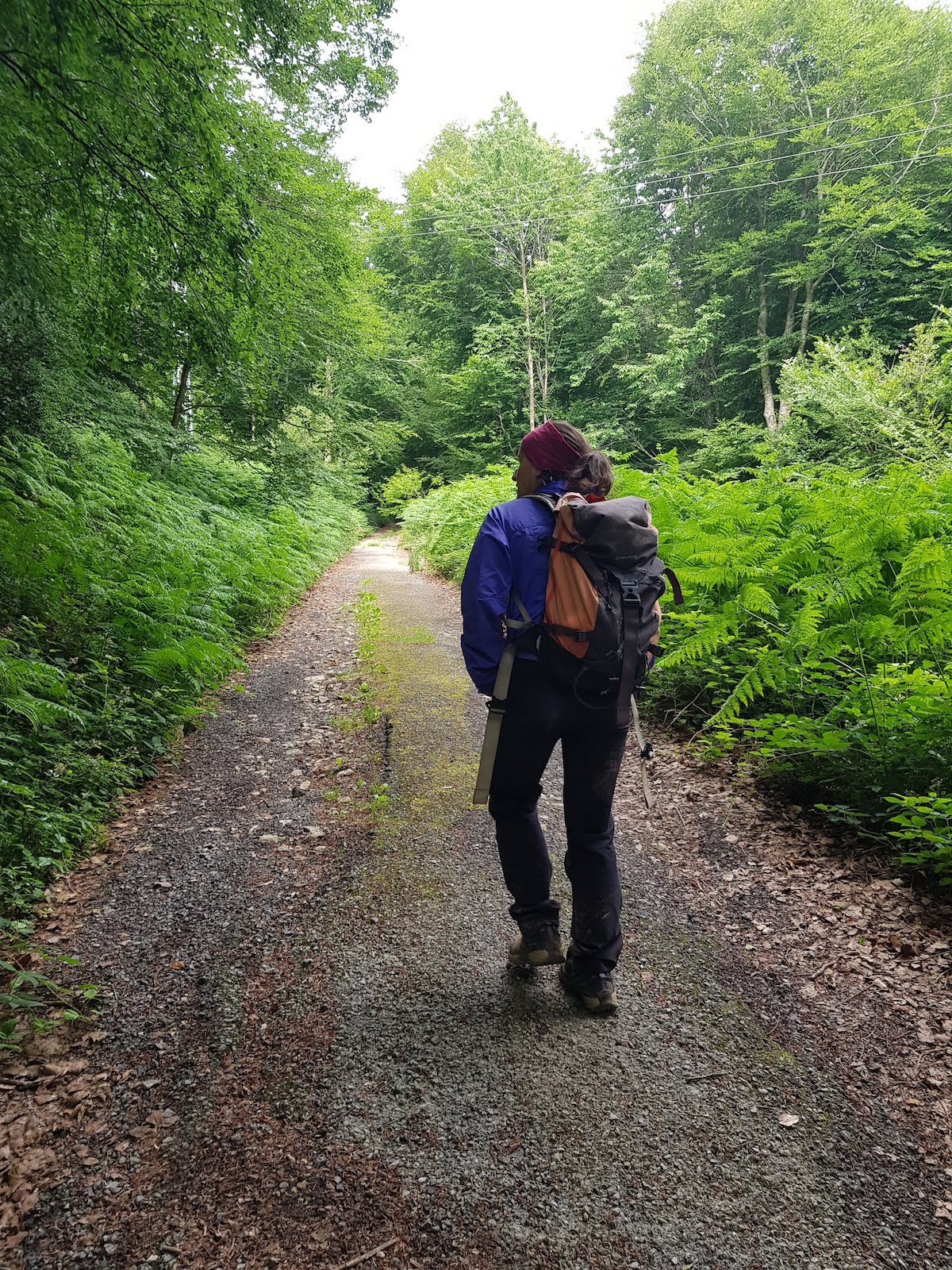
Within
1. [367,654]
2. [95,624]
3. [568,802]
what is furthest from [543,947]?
[367,654]

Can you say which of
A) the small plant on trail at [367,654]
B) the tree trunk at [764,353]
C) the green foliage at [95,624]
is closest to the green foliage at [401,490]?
the tree trunk at [764,353]

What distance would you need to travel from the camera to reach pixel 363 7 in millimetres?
8375

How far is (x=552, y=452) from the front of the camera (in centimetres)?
251

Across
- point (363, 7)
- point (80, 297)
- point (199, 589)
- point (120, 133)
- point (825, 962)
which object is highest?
point (363, 7)

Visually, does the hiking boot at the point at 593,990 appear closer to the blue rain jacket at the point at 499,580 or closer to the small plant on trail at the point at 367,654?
the blue rain jacket at the point at 499,580

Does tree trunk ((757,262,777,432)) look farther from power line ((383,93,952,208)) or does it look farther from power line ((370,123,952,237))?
power line ((383,93,952,208))

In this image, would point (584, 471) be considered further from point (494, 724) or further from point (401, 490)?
point (401, 490)

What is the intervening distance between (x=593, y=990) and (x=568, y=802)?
0.77 meters

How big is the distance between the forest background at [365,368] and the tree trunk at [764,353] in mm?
186

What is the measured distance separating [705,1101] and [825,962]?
3.33ft

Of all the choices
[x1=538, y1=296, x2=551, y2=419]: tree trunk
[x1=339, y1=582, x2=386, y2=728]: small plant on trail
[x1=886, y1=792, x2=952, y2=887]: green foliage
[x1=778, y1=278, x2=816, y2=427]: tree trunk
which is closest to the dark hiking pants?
[x1=886, y1=792, x2=952, y2=887]: green foliage

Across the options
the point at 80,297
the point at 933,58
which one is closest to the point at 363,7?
the point at 80,297

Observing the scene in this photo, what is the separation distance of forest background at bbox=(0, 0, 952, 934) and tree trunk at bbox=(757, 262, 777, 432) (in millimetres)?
186

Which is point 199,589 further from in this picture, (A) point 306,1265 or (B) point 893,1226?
(B) point 893,1226
